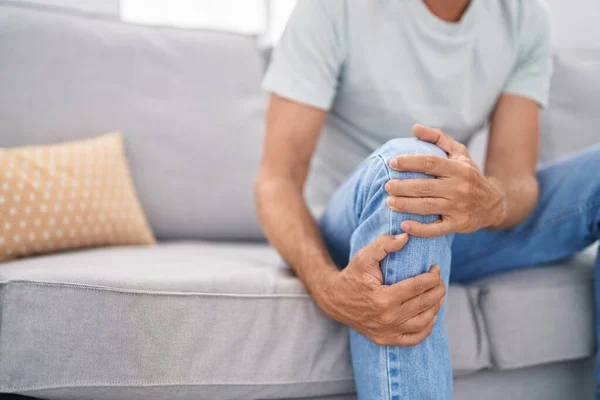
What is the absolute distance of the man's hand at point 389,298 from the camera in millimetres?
719

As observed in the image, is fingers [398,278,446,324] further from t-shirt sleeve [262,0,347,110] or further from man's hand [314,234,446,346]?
t-shirt sleeve [262,0,347,110]

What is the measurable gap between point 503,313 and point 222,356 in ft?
1.68

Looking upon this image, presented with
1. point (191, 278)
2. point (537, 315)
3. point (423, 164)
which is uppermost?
point (423, 164)

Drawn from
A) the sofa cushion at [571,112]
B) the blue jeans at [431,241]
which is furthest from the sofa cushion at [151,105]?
the sofa cushion at [571,112]

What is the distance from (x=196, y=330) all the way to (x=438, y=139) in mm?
443

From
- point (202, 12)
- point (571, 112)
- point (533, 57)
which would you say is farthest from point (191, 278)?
point (202, 12)

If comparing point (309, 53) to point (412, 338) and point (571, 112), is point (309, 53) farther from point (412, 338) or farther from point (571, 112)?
point (571, 112)

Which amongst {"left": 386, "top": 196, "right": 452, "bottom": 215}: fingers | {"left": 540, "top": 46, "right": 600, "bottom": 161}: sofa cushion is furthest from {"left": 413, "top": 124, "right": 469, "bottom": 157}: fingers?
{"left": 540, "top": 46, "right": 600, "bottom": 161}: sofa cushion

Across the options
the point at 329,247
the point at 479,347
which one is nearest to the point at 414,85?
the point at 329,247

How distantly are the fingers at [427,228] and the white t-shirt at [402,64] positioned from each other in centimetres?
41

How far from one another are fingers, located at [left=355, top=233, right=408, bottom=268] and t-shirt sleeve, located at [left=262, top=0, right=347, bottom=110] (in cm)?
41

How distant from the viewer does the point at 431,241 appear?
2.43ft

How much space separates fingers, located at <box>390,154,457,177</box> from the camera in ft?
2.38

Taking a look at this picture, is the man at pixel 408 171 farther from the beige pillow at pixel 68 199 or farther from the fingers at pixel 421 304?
the beige pillow at pixel 68 199
